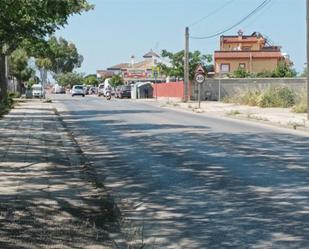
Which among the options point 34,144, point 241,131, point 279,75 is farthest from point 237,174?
point 279,75

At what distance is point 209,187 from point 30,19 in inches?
505

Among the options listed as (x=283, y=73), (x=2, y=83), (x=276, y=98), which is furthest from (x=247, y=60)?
(x=2, y=83)

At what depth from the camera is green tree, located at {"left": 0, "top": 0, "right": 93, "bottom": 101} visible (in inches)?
529

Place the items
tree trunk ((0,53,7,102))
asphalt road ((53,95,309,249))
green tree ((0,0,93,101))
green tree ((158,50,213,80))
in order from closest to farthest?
1. asphalt road ((53,95,309,249))
2. green tree ((0,0,93,101))
3. tree trunk ((0,53,7,102))
4. green tree ((158,50,213,80))

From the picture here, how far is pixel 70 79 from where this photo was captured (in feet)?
528

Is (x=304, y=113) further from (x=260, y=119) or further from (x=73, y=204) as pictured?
(x=73, y=204)

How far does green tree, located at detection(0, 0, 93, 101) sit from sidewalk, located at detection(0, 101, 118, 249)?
299cm

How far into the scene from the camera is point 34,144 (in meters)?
16.6

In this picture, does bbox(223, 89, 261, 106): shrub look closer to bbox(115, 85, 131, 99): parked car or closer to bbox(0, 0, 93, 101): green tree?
bbox(0, 0, 93, 101): green tree

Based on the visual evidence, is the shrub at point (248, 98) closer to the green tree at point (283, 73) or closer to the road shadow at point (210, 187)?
the green tree at point (283, 73)

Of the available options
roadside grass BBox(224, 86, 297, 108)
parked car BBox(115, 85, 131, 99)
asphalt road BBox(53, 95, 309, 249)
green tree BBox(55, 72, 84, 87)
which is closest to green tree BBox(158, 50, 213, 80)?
parked car BBox(115, 85, 131, 99)

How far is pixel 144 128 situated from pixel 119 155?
8.42 metres

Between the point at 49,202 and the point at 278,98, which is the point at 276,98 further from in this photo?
the point at 49,202

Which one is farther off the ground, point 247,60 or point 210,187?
point 247,60
